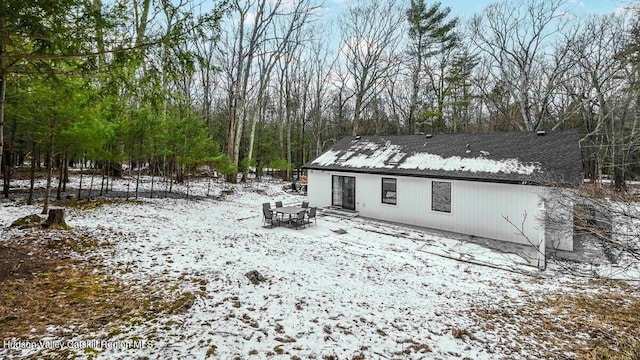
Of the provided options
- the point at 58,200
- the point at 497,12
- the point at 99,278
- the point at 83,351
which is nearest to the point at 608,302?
the point at 83,351

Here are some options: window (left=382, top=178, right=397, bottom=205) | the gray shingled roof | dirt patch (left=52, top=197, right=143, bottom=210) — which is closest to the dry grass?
Result: the gray shingled roof

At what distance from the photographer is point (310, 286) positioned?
5781 mm

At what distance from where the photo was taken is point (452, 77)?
86.3 feet

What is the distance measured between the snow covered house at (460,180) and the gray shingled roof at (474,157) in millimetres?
29

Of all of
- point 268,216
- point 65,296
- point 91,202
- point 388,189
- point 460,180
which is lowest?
point 65,296

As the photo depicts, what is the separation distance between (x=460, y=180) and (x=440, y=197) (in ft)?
4.98

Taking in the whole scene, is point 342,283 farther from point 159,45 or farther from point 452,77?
point 452,77

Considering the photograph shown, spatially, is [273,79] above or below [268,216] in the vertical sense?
above

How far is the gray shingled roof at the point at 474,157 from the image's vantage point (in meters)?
10.3

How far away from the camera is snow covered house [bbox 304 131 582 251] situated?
10062 mm

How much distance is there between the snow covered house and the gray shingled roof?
29 mm

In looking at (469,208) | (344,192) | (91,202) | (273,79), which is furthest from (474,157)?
(273,79)

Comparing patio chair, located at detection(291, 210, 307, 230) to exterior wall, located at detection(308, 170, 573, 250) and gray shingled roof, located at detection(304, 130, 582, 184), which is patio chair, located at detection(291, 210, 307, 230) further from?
gray shingled roof, located at detection(304, 130, 582, 184)

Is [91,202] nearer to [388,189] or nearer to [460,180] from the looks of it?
[388,189]
